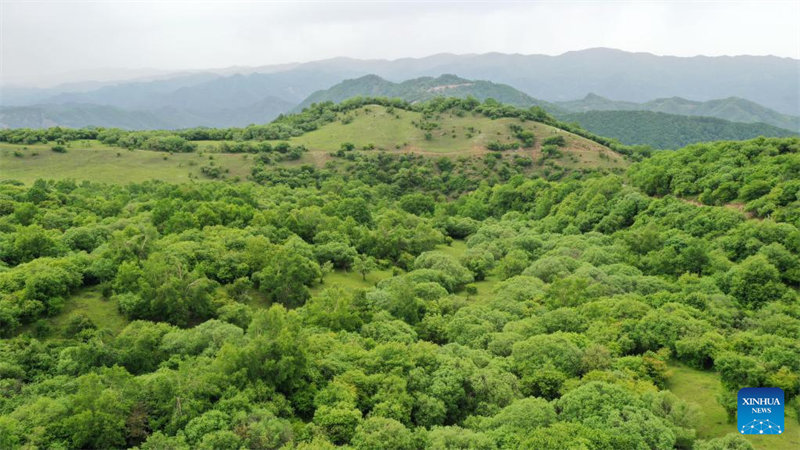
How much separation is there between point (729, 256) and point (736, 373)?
24065 mm

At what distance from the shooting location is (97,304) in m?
38.6

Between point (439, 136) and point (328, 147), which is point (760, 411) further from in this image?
point (439, 136)

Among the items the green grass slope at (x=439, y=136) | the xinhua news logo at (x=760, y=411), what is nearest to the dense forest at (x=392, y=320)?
the xinhua news logo at (x=760, y=411)

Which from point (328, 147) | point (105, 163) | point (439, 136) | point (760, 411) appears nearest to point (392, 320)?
point (760, 411)

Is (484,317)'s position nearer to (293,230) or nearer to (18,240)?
(293,230)

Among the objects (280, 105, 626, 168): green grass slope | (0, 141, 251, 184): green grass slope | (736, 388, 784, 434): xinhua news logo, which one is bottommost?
(736, 388, 784, 434): xinhua news logo

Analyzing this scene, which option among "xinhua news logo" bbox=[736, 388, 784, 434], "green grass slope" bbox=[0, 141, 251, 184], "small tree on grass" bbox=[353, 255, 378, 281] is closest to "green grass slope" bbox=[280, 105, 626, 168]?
"green grass slope" bbox=[0, 141, 251, 184]

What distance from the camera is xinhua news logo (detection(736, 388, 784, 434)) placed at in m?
24.3

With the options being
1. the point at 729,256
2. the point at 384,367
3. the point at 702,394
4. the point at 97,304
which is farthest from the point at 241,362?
the point at 729,256

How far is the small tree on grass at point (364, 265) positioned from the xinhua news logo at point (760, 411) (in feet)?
121

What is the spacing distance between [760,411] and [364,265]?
1499 inches

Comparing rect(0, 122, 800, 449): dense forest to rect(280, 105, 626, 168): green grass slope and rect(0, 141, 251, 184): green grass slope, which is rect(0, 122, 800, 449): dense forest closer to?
rect(0, 141, 251, 184): green grass slope

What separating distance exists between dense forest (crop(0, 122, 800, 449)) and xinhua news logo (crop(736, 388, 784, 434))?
106cm

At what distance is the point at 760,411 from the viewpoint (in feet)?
83.1
